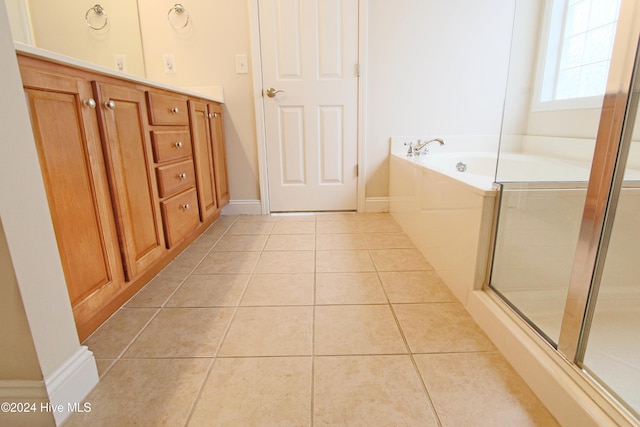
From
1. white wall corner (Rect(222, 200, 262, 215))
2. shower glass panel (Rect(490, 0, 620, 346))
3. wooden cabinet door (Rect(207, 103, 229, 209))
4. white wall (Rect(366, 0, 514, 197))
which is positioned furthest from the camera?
white wall corner (Rect(222, 200, 262, 215))

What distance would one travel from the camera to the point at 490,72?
2.47 metres

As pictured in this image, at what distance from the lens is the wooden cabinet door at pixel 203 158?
1925 millimetres

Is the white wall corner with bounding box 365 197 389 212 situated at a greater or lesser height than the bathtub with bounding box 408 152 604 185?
lesser

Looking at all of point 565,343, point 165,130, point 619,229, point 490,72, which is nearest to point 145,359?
point 165,130

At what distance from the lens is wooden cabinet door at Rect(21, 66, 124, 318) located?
2.78 feet

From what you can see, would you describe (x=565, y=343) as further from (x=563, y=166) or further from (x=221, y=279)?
(x=221, y=279)

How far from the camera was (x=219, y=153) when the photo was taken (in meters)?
2.40

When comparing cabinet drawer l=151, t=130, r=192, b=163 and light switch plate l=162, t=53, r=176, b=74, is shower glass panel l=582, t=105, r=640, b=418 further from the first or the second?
light switch plate l=162, t=53, r=176, b=74

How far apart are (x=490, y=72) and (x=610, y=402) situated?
7.79 feet

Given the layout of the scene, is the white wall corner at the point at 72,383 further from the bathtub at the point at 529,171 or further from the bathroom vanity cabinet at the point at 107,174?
the bathtub at the point at 529,171

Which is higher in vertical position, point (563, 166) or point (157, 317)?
point (563, 166)

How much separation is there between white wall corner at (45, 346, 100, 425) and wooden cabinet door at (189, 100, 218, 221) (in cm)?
120

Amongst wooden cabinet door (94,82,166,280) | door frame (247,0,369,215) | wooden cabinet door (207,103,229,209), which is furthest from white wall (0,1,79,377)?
door frame (247,0,369,215)

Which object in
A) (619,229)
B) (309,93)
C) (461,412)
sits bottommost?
(461,412)
